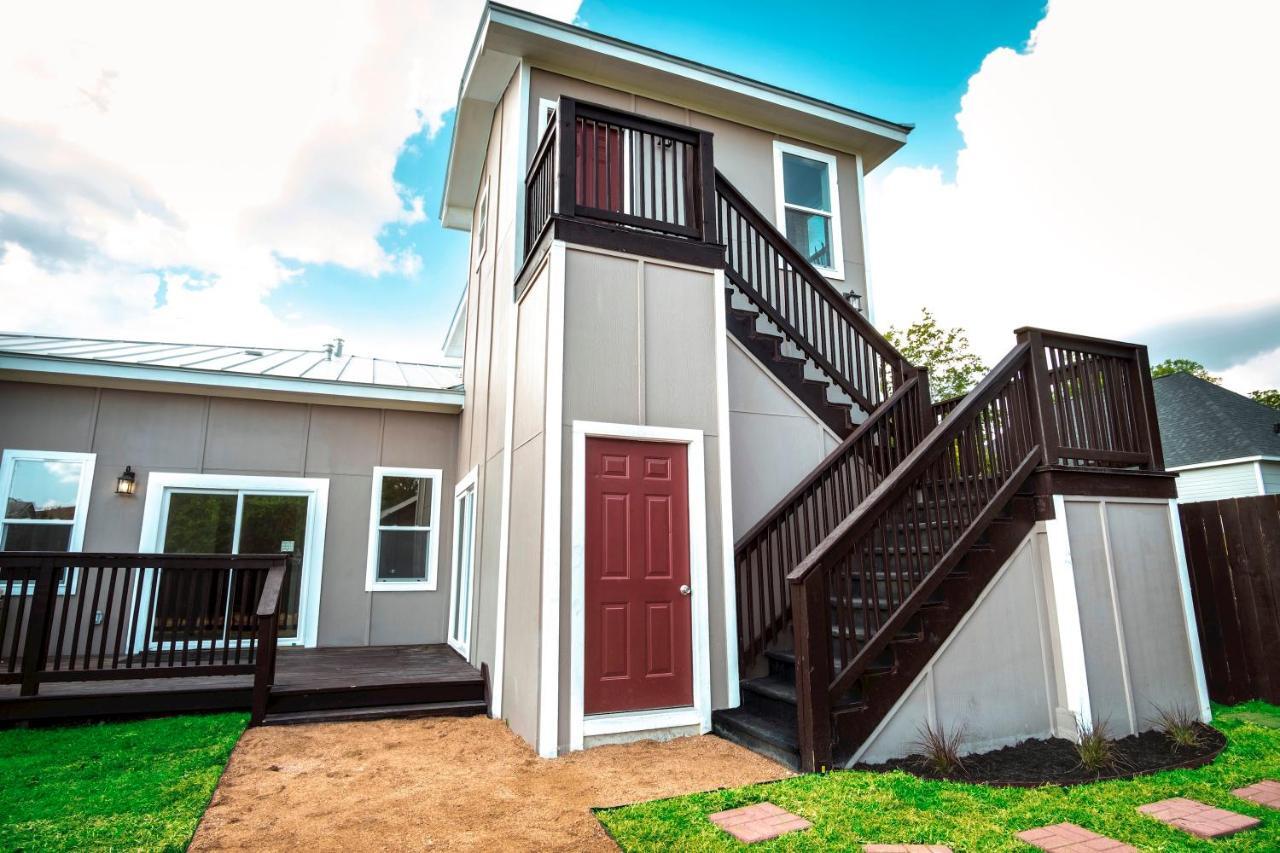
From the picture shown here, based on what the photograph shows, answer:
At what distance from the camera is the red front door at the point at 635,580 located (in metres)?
4.12

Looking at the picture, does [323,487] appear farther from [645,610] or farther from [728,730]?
[728,730]

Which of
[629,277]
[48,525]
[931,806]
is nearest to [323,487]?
[48,525]

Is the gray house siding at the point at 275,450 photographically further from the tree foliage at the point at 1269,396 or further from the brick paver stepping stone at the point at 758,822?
the tree foliage at the point at 1269,396

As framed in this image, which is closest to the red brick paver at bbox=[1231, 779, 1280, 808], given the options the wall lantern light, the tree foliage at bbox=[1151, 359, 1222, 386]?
the wall lantern light

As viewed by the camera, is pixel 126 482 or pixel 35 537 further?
pixel 126 482

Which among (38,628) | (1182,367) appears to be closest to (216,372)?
(38,628)

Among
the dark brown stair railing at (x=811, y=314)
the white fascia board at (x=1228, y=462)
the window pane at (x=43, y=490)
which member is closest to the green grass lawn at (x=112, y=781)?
the window pane at (x=43, y=490)

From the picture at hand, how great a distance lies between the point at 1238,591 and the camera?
5156 mm

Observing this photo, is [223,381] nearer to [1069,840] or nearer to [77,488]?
[77,488]

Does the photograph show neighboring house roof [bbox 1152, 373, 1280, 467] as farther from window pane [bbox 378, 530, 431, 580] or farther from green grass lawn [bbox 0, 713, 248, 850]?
green grass lawn [bbox 0, 713, 248, 850]

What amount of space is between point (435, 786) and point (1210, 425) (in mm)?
18219

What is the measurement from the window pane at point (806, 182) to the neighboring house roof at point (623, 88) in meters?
0.29

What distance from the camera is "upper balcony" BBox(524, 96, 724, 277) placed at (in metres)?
4.66

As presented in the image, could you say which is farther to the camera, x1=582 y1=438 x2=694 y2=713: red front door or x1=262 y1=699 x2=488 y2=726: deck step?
x1=262 y1=699 x2=488 y2=726: deck step
